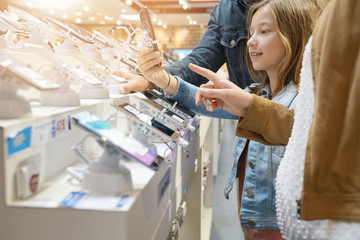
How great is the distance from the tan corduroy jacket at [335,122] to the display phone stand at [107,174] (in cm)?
36

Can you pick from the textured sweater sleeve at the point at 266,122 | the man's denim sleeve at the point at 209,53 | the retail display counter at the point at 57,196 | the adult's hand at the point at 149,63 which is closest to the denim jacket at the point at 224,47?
the man's denim sleeve at the point at 209,53

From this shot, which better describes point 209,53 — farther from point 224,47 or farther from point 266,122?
point 266,122

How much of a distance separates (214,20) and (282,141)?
102cm

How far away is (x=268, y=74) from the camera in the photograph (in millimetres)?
1433

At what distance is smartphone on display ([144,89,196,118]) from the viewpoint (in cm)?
156

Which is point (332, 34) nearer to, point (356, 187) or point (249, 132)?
point (356, 187)

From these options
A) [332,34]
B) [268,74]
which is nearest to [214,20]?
[268,74]

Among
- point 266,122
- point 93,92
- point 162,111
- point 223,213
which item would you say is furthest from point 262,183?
point 223,213

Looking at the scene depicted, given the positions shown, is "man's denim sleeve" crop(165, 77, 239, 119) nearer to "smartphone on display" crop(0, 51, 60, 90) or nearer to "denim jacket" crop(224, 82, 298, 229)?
"denim jacket" crop(224, 82, 298, 229)

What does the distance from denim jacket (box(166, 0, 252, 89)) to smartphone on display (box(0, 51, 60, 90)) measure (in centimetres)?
95

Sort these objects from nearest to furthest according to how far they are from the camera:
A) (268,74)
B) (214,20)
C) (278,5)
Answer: (278,5)
(268,74)
(214,20)

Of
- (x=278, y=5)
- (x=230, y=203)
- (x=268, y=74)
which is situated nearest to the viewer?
(x=278, y=5)

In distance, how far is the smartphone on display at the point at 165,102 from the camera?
156cm

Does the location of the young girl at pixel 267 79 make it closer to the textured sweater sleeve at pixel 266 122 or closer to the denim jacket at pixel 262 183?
the denim jacket at pixel 262 183
